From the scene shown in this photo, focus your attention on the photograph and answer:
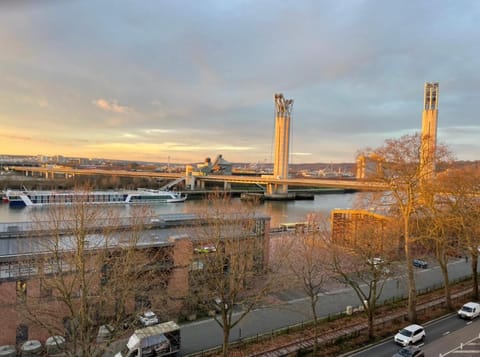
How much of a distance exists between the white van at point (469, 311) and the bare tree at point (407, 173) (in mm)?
1502

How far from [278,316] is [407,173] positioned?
5232mm

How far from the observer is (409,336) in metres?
7.09

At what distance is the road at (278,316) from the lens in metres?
7.79

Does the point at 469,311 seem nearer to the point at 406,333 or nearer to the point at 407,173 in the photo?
the point at 406,333

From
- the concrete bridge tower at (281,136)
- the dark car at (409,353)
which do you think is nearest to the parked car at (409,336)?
the dark car at (409,353)

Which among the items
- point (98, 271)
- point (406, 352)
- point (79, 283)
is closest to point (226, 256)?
point (98, 271)

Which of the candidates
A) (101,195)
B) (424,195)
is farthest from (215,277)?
(101,195)

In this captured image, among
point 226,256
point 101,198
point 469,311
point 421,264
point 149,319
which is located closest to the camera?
point 226,256

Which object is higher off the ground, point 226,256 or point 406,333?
point 226,256

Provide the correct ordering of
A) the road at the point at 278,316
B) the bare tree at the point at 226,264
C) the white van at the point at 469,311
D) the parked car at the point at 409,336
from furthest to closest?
the white van at the point at 469,311, the road at the point at 278,316, the parked car at the point at 409,336, the bare tree at the point at 226,264

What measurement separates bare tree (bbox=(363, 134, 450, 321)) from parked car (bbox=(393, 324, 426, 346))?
98 centimetres

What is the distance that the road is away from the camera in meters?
7.79

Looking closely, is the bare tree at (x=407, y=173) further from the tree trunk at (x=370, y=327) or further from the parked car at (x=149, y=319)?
the parked car at (x=149, y=319)

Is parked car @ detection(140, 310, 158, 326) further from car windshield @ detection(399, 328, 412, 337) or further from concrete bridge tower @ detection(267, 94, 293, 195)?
concrete bridge tower @ detection(267, 94, 293, 195)
